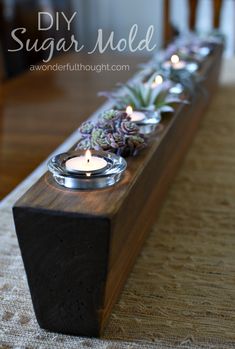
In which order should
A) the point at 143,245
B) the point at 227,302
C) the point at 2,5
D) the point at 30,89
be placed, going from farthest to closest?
1. the point at 2,5
2. the point at 30,89
3. the point at 143,245
4. the point at 227,302

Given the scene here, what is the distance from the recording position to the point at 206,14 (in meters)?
4.82

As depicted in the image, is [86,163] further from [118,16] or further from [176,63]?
[118,16]

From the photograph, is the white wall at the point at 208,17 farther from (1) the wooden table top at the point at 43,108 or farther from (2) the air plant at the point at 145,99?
(2) the air plant at the point at 145,99

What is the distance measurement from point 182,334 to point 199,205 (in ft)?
2.38

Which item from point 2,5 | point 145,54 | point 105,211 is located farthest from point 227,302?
point 145,54

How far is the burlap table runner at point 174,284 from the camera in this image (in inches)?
48.3

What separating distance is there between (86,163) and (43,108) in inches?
74.2

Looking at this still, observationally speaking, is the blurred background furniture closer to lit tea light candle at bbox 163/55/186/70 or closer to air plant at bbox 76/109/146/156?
lit tea light candle at bbox 163/55/186/70

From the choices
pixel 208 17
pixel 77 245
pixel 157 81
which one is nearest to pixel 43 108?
pixel 157 81

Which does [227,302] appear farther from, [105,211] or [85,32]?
[85,32]

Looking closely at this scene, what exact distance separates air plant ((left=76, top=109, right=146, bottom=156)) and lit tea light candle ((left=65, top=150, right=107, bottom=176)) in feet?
0.26

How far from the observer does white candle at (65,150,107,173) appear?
1197 mm

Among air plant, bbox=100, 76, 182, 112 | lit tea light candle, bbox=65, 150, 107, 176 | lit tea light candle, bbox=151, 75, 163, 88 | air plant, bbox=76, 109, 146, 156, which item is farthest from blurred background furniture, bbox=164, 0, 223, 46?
lit tea light candle, bbox=65, 150, 107, 176

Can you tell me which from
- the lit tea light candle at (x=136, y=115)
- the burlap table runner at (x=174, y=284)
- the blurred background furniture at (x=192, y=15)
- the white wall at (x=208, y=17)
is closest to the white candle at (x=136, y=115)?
the lit tea light candle at (x=136, y=115)
